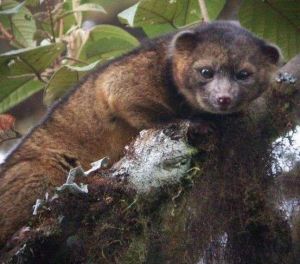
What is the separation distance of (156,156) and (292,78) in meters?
1.00

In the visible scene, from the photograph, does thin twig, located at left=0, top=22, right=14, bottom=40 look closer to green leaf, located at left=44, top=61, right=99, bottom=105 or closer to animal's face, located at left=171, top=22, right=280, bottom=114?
green leaf, located at left=44, top=61, right=99, bottom=105

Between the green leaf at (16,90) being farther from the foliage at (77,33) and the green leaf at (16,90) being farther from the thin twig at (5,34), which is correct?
the thin twig at (5,34)

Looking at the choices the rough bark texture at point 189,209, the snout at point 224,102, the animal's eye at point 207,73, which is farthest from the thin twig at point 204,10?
the rough bark texture at point 189,209

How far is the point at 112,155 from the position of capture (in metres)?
5.32

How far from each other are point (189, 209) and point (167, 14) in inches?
87.1

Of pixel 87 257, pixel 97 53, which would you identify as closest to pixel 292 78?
pixel 87 257

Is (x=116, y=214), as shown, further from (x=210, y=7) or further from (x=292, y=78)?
(x=210, y=7)

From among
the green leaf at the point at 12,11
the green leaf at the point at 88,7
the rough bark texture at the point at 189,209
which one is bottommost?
the rough bark texture at the point at 189,209

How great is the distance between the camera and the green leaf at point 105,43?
5.98 meters

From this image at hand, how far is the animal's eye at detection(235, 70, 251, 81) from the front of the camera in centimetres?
505

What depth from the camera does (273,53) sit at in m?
5.20

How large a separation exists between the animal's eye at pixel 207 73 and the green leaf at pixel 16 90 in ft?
5.12

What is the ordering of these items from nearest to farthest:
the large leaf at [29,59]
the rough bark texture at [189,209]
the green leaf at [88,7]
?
1. the rough bark texture at [189,209]
2. the large leaf at [29,59]
3. the green leaf at [88,7]

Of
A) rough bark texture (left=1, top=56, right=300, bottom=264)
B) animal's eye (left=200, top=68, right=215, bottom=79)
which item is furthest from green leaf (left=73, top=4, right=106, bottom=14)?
rough bark texture (left=1, top=56, right=300, bottom=264)
